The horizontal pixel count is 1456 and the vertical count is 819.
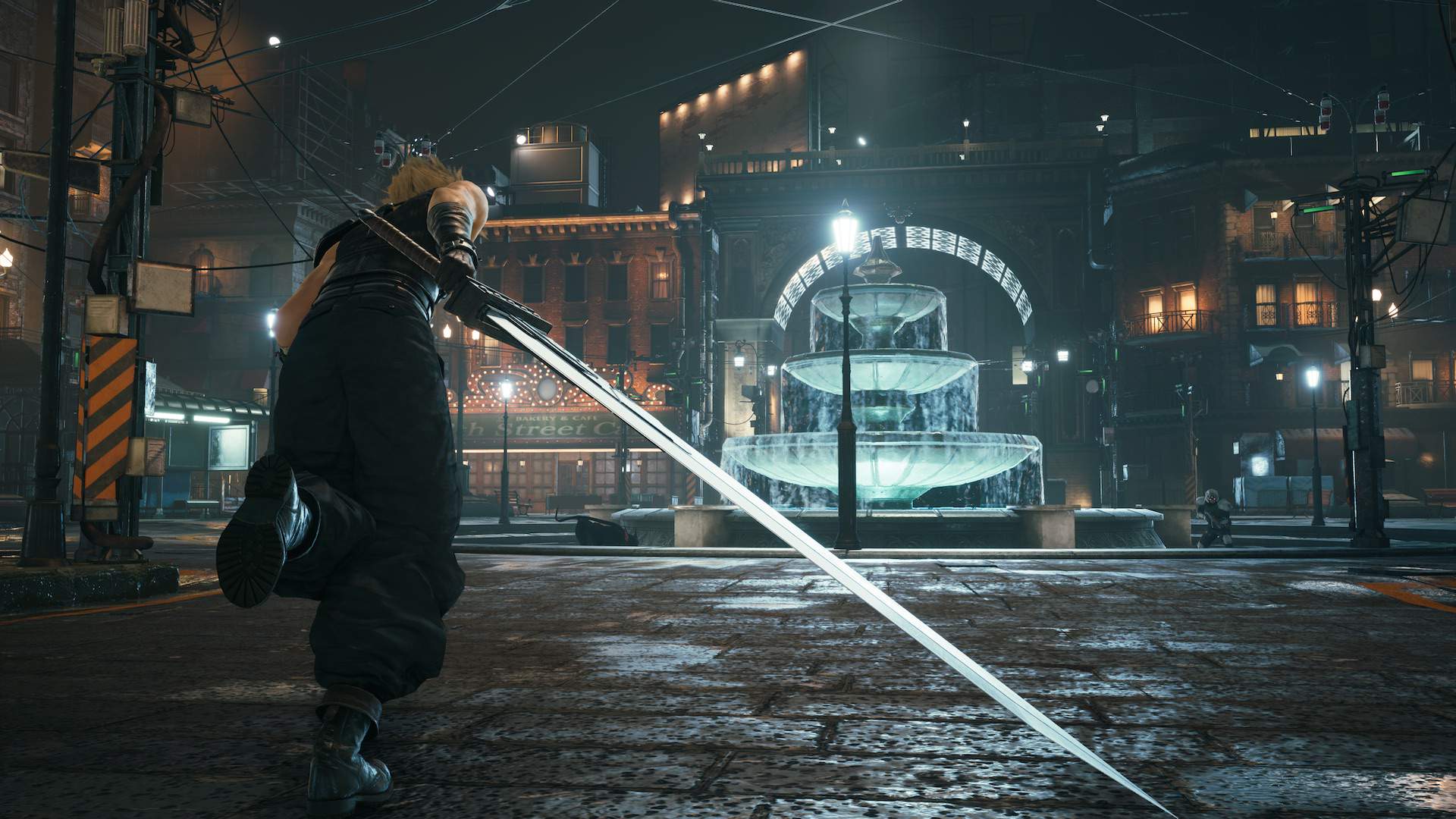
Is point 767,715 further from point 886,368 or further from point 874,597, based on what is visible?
point 886,368

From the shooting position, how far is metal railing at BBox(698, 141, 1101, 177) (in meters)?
35.3

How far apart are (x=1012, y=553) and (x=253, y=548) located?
10.9 m

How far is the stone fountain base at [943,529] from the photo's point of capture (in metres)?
13.8

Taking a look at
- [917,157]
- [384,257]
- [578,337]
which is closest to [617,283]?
[578,337]

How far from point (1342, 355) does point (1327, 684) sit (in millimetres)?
41564

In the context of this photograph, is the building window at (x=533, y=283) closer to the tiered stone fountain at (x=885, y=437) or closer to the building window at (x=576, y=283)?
the building window at (x=576, y=283)

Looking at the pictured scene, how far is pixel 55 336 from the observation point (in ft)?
26.7

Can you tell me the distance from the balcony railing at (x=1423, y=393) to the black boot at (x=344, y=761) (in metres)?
45.7

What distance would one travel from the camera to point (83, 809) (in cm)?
221

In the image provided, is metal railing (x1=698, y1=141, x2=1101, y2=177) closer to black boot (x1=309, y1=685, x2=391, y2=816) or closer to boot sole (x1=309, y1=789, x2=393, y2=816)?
black boot (x1=309, y1=685, x2=391, y2=816)

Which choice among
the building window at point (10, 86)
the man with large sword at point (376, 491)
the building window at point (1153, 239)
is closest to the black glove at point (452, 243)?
the man with large sword at point (376, 491)

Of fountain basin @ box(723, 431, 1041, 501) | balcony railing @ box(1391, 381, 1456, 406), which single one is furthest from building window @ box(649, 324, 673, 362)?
balcony railing @ box(1391, 381, 1456, 406)

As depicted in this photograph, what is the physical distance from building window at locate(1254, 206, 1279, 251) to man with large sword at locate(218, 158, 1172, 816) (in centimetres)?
4352

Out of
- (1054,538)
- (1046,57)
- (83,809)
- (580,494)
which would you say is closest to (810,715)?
(83,809)
